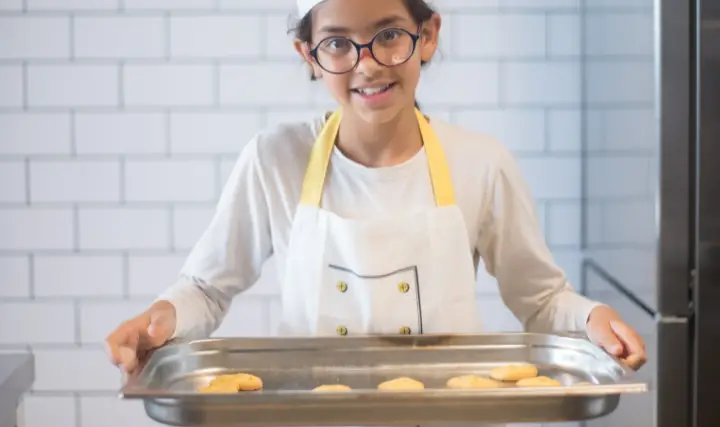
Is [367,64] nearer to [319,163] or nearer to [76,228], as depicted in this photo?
[319,163]

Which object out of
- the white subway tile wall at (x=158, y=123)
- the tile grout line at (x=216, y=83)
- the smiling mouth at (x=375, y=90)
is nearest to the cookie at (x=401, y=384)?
the smiling mouth at (x=375, y=90)

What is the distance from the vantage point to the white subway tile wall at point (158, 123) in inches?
71.5

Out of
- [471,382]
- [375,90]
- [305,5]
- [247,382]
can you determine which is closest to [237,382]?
[247,382]

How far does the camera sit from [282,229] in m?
1.33

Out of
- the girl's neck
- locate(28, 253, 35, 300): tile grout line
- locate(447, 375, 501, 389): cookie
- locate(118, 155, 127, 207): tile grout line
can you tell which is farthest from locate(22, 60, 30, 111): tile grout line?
locate(447, 375, 501, 389): cookie

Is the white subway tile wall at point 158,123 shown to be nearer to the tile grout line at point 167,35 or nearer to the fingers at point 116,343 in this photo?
the tile grout line at point 167,35

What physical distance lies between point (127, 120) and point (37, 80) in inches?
7.7

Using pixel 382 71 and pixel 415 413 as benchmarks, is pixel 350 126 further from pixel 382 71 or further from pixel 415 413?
pixel 415 413

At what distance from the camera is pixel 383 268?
50.3 inches

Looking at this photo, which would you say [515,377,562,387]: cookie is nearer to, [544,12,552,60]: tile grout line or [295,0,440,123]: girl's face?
[295,0,440,123]: girl's face

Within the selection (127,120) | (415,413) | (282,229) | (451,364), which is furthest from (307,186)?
(127,120)

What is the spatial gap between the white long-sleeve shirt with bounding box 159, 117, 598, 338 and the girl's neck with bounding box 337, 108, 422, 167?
0.06 ft

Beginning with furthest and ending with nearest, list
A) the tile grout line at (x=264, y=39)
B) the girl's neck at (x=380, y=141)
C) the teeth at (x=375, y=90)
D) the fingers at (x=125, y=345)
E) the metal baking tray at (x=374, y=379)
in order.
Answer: the tile grout line at (x=264, y=39)
the girl's neck at (x=380, y=141)
the teeth at (x=375, y=90)
the fingers at (x=125, y=345)
the metal baking tray at (x=374, y=379)

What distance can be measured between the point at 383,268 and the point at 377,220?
0.22 ft
